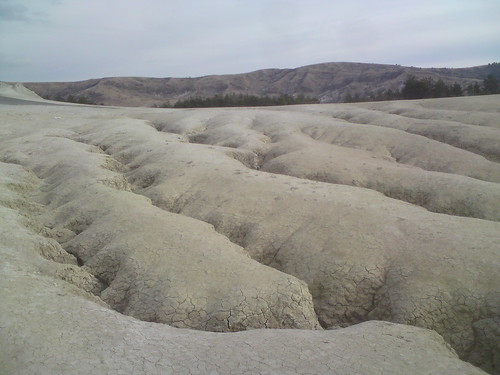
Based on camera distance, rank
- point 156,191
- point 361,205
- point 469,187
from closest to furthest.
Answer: point 361,205 < point 469,187 < point 156,191

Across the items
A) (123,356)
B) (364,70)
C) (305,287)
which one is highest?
(364,70)

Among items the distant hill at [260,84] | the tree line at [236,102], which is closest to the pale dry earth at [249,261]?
the tree line at [236,102]

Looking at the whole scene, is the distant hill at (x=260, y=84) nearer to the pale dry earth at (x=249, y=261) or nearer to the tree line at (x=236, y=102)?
the tree line at (x=236, y=102)

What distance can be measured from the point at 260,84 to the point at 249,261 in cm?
11069

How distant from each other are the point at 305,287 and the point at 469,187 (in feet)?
23.2

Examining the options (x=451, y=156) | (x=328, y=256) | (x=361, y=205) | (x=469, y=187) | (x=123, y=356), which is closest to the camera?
(x=123, y=356)

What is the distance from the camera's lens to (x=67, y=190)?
12.4m

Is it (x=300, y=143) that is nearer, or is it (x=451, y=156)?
(x=451, y=156)

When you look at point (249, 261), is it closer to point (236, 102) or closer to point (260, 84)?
Result: point (236, 102)

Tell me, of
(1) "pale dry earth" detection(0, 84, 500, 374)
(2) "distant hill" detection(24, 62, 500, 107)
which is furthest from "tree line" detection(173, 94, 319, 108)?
(2) "distant hill" detection(24, 62, 500, 107)

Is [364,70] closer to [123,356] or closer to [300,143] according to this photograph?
[300,143]

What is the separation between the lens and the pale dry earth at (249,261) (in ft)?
16.5

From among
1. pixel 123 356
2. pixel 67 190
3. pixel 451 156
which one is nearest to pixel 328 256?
pixel 123 356

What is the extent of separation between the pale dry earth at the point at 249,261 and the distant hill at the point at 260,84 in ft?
248
